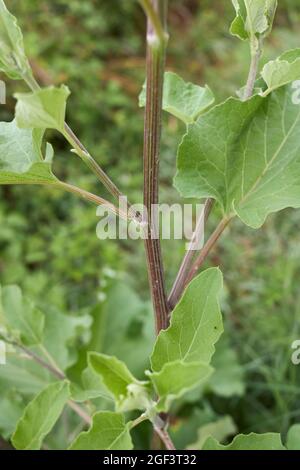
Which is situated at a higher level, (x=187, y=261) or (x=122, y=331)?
(x=187, y=261)

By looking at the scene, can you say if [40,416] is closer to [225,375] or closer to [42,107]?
[42,107]

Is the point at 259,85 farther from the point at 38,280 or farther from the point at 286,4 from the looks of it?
the point at 286,4

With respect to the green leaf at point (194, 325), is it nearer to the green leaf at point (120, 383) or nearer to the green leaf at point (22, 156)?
the green leaf at point (120, 383)

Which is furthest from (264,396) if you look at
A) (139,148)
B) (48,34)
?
(48,34)

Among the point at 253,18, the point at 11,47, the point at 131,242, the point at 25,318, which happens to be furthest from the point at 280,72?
the point at 131,242

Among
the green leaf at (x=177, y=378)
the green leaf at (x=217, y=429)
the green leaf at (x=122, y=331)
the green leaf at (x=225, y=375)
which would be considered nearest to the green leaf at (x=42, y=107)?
the green leaf at (x=177, y=378)

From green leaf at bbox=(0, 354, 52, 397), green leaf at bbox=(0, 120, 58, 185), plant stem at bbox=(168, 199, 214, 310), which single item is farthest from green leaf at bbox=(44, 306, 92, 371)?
green leaf at bbox=(0, 120, 58, 185)
